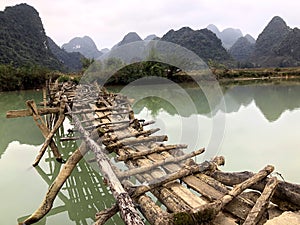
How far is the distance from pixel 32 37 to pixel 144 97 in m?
34.3

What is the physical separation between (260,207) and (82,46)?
3947 inches

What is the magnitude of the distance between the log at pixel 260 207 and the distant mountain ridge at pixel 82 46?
9039 centimetres

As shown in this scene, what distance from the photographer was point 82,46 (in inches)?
3812

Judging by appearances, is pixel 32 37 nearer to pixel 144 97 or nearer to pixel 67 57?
pixel 67 57

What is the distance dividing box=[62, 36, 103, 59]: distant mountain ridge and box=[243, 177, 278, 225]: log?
90.4m

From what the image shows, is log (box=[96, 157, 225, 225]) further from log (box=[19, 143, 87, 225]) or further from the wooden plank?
log (box=[19, 143, 87, 225])

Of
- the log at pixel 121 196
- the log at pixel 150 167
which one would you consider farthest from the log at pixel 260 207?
the log at pixel 150 167

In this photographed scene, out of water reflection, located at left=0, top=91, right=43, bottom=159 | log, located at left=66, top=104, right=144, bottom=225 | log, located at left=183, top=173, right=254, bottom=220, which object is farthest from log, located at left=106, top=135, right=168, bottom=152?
water reflection, located at left=0, top=91, right=43, bottom=159

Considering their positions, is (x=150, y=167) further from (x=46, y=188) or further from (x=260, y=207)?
(x=46, y=188)

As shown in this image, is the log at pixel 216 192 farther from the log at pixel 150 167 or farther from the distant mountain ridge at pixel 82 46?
the distant mountain ridge at pixel 82 46

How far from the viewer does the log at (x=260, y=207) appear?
1638 mm

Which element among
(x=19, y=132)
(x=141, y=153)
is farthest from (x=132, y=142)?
(x=19, y=132)

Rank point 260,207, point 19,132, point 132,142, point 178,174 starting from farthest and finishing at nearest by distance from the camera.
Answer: point 19,132 → point 132,142 → point 178,174 → point 260,207

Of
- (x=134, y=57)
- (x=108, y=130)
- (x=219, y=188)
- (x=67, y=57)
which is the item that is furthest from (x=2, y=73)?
(x=67, y=57)
